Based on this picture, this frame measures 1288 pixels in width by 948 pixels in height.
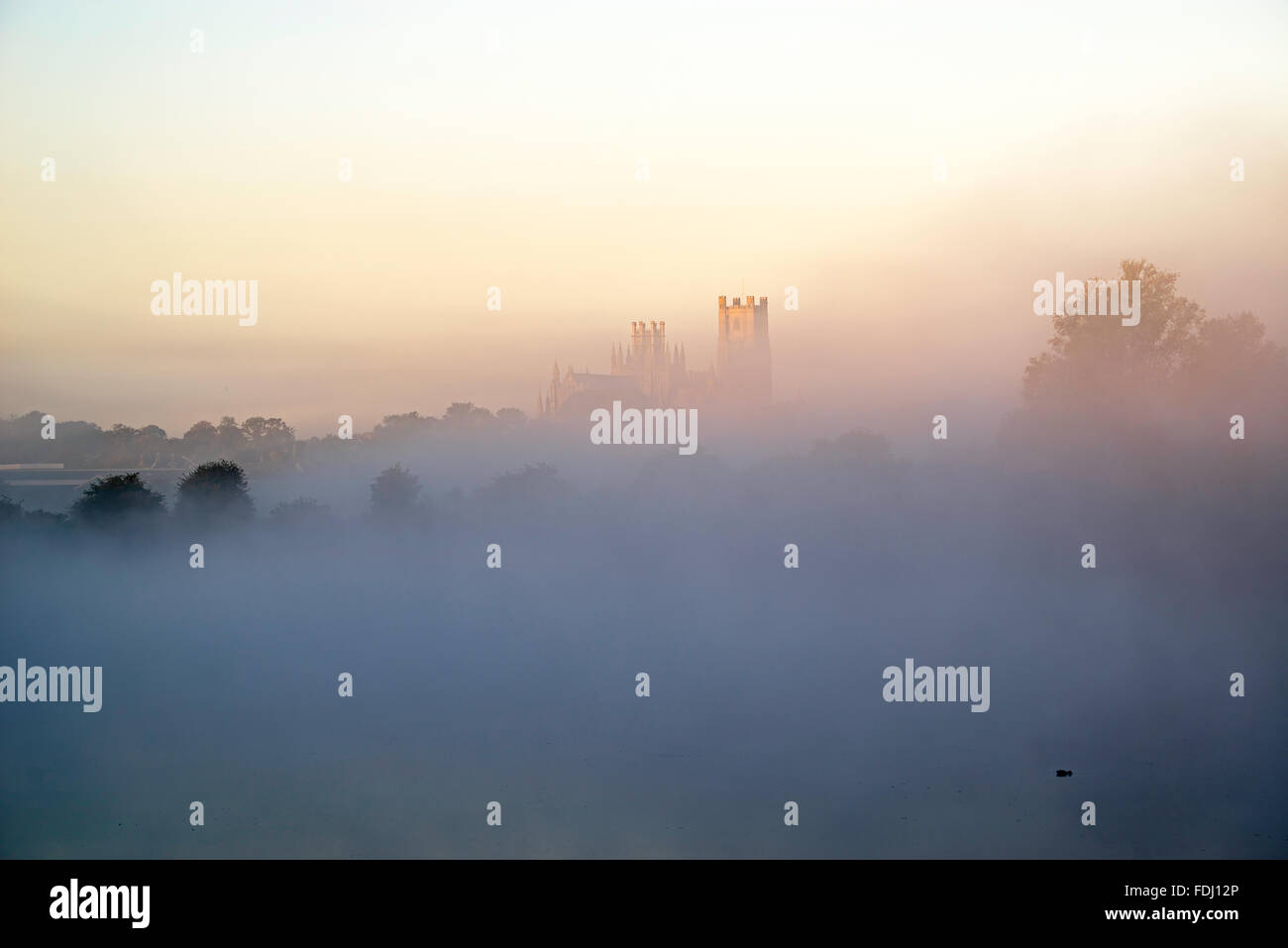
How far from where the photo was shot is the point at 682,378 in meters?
92.1

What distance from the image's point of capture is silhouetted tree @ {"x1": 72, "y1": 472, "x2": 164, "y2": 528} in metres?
42.3

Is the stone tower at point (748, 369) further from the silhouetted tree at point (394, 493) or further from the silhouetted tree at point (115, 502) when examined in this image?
the silhouetted tree at point (115, 502)

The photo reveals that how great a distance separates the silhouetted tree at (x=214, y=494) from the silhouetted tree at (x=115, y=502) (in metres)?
1.26

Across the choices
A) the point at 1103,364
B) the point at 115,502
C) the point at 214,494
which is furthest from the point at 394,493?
the point at 1103,364

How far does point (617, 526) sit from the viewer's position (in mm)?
48000

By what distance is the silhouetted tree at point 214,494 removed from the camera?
4434cm

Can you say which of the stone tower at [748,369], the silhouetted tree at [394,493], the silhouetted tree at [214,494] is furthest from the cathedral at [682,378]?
the silhouetted tree at [214,494]

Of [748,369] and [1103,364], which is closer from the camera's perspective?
[1103,364]

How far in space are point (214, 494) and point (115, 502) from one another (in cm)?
423

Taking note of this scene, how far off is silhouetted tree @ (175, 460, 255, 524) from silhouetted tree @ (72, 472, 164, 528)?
1.26 m

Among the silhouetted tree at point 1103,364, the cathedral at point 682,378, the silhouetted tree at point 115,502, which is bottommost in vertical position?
the silhouetted tree at point 115,502

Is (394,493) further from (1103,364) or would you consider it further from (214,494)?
(1103,364)
